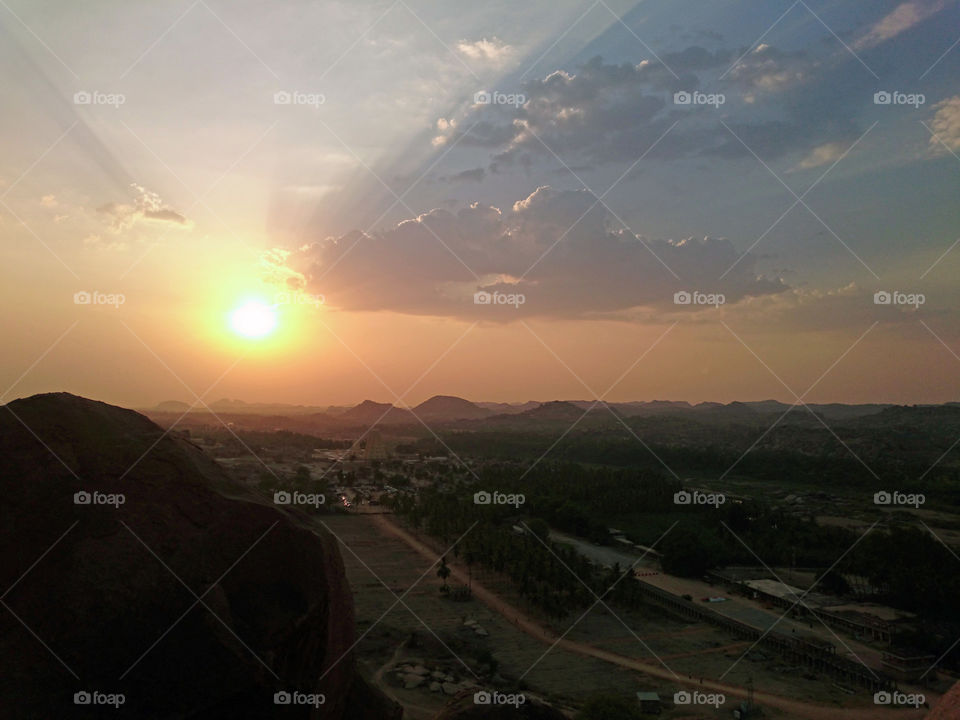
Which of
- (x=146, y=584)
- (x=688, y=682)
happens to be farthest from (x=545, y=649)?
(x=146, y=584)

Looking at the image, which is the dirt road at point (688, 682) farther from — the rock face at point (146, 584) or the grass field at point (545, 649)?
the rock face at point (146, 584)

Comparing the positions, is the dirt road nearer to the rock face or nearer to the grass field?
the grass field

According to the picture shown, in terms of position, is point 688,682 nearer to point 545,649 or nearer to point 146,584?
point 545,649

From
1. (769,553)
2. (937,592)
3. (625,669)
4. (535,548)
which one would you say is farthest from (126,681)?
(769,553)

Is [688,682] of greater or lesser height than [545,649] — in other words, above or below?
below

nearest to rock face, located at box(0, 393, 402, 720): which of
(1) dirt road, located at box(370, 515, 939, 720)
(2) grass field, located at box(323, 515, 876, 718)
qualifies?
(2) grass field, located at box(323, 515, 876, 718)

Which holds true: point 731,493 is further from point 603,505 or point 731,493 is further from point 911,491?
point 603,505

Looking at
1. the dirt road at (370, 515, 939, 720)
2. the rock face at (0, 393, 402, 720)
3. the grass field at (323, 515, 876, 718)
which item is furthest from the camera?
the grass field at (323, 515, 876, 718)

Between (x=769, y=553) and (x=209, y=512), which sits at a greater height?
(x=209, y=512)
